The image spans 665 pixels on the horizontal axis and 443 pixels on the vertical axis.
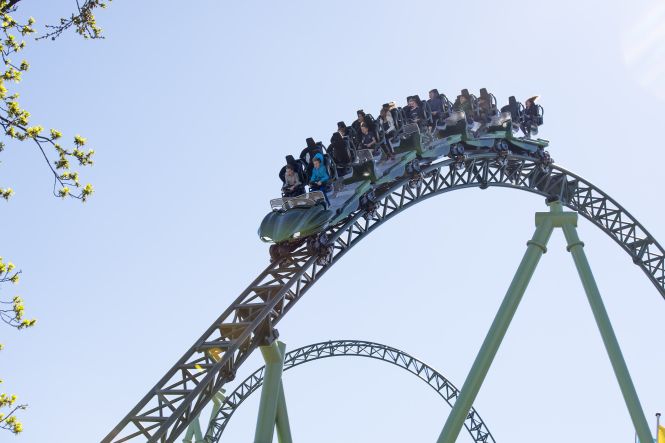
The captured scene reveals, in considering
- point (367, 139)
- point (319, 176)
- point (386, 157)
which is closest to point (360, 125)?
point (367, 139)

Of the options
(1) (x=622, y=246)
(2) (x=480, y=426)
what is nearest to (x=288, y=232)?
(1) (x=622, y=246)

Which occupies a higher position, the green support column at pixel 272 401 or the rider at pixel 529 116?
the rider at pixel 529 116

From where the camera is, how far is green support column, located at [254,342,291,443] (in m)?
9.16

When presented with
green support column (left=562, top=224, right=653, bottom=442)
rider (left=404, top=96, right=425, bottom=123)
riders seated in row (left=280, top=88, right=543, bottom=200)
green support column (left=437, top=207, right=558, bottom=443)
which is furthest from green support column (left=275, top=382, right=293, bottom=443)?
rider (left=404, top=96, right=425, bottom=123)

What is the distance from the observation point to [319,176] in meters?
10.8

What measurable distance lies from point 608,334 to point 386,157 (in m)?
3.71

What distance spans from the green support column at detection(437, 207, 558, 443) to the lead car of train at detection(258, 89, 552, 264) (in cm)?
166

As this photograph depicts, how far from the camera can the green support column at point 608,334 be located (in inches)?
441

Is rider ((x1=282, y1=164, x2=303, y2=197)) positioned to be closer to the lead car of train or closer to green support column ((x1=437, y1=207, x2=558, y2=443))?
the lead car of train

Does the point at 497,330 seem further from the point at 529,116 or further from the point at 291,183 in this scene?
the point at 529,116

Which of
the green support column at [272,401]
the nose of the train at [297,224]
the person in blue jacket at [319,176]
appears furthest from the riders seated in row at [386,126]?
the green support column at [272,401]

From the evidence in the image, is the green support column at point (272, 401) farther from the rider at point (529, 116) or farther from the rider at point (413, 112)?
the rider at point (529, 116)

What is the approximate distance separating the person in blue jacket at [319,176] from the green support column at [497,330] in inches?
102

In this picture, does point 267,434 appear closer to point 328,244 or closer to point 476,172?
point 328,244
